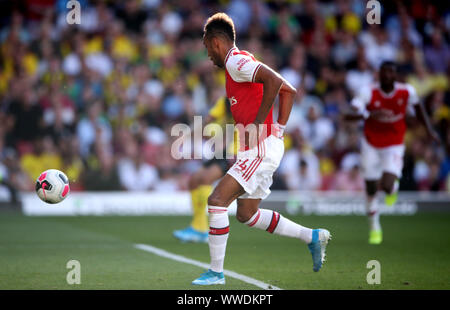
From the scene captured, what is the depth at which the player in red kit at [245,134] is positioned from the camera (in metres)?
6.70

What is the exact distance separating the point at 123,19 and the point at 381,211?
786 centimetres

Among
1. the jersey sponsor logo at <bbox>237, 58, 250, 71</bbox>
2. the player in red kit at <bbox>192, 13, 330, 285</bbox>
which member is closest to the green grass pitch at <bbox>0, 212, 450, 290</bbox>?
the player in red kit at <bbox>192, 13, 330, 285</bbox>

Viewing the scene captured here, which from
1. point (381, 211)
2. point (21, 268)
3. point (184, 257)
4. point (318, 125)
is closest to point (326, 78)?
point (318, 125)

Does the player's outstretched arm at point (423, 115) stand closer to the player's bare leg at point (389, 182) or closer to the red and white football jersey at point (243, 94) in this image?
the player's bare leg at point (389, 182)

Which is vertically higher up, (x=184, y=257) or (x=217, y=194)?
(x=217, y=194)

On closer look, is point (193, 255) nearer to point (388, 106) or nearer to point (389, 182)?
point (389, 182)

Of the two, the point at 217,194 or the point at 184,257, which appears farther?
the point at 184,257

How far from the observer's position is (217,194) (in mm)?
6781

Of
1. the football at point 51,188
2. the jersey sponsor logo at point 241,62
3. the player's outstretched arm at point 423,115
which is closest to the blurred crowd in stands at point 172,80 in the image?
the player's outstretched arm at point 423,115

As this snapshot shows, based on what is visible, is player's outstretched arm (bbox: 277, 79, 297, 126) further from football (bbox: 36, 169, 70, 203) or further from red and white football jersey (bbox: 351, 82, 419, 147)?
red and white football jersey (bbox: 351, 82, 419, 147)

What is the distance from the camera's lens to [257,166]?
684 centimetres

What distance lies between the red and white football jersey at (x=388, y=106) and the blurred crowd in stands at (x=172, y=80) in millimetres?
4585

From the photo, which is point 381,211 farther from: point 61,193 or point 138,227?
point 61,193

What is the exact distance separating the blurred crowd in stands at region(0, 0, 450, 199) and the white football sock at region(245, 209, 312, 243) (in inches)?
305
